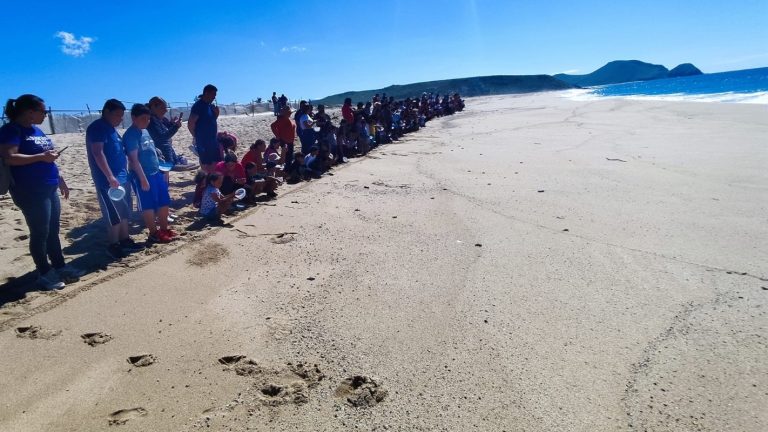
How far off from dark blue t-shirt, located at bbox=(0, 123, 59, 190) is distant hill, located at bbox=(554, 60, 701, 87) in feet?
512

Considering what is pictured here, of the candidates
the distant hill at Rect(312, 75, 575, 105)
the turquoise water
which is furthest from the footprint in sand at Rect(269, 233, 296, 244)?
the distant hill at Rect(312, 75, 575, 105)

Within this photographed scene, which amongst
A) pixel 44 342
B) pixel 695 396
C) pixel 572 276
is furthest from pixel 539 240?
pixel 44 342

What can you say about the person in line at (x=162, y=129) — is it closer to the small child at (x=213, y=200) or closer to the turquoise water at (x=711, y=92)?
the small child at (x=213, y=200)

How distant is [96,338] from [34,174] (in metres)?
1.46

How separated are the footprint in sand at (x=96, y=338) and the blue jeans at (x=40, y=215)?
1.09m

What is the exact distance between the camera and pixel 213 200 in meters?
5.32

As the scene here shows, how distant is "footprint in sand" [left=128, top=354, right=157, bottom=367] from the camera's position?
2.55 meters

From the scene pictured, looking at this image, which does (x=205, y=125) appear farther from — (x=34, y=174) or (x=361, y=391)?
(x=361, y=391)

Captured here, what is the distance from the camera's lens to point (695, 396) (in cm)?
223

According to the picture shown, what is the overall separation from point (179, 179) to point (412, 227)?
5020 mm

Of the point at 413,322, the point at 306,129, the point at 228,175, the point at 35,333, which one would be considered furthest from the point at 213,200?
the point at 306,129

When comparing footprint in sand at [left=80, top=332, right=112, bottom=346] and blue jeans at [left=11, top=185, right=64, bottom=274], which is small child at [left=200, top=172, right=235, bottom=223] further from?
footprint in sand at [left=80, top=332, right=112, bottom=346]

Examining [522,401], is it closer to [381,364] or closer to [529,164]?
[381,364]

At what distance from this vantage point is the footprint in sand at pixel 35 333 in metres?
2.86
